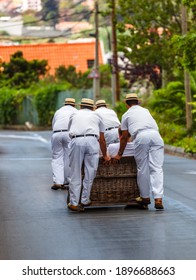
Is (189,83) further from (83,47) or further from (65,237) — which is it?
(83,47)

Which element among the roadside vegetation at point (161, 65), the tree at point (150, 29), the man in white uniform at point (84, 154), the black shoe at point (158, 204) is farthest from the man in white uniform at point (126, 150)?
the tree at point (150, 29)

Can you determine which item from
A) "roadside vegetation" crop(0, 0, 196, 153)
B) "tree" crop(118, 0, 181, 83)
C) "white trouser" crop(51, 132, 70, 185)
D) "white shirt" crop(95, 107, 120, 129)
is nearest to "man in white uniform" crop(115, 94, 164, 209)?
"white trouser" crop(51, 132, 70, 185)

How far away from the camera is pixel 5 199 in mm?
21062

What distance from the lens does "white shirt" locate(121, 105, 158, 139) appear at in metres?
18.3

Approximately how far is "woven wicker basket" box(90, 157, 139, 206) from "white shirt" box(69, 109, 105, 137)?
1.91ft

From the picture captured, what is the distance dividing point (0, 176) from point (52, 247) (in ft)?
43.6

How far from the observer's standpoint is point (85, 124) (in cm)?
1831

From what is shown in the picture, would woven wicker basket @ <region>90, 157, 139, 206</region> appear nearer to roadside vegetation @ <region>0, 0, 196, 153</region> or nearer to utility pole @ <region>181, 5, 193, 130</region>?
roadside vegetation @ <region>0, 0, 196, 153</region>

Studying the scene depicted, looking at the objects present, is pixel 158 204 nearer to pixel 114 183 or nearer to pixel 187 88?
pixel 114 183

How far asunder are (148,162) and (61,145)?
5018 mm

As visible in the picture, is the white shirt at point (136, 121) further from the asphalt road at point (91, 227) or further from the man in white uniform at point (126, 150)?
the asphalt road at point (91, 227)

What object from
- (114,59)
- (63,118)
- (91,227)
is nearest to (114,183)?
(91,227)

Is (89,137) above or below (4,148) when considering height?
above
